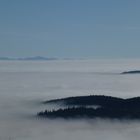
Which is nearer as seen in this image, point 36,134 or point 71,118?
point 36,134

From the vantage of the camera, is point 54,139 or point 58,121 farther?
point 58,121

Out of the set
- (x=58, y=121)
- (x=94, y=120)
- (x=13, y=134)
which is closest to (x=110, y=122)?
(x=94, y=120)

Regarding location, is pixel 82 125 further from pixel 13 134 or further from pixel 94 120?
pixel 13 134

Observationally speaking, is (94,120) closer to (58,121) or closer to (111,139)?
(58,121)

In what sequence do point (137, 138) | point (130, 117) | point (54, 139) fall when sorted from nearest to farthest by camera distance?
point (137, 138), point (54, 139), point (130, 117)

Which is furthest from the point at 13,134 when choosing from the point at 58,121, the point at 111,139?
the point at 111,139

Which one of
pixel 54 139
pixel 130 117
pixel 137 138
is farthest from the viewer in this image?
pixel 130 117

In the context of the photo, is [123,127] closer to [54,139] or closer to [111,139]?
[111,139]

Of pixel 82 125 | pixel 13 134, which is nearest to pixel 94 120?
pixel 82 125
